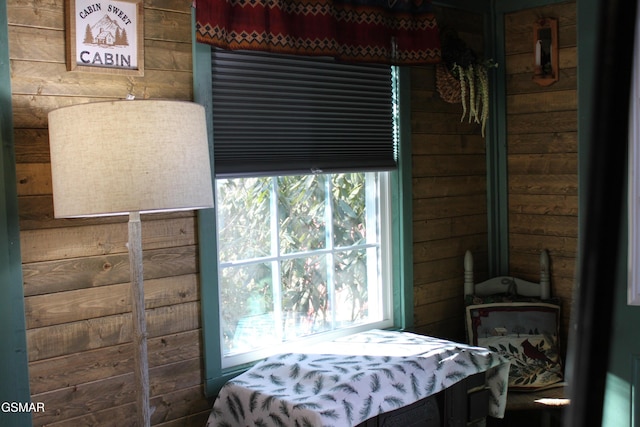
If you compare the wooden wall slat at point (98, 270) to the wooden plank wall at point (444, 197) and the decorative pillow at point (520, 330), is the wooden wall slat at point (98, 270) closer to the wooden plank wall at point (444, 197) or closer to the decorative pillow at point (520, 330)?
the wooden plank wall at point (444, 197)

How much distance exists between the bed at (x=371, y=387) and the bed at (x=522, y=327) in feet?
1.46

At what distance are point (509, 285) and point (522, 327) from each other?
0.92 feet

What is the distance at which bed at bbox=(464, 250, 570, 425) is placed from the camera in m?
3.34

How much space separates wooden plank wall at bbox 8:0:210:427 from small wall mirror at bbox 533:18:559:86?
192 cm

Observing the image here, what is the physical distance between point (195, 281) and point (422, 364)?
0.91 meters

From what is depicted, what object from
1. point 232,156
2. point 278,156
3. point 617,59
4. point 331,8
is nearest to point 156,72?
point 232,156

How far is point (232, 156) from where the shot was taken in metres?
2.71

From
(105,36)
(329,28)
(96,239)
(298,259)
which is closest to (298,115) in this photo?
(329,28)

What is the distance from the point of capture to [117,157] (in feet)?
6.09

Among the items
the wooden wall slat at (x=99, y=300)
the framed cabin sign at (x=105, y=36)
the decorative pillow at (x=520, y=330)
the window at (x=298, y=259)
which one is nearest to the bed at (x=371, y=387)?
the window at (x=298, y=259)

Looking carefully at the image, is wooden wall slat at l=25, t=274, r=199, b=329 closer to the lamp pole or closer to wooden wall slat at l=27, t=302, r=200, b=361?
wooden wall slat at l=27, t=302, r=200, b=361

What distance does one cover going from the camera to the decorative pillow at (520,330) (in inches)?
135

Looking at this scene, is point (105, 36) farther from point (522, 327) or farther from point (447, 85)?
point (522, 327)

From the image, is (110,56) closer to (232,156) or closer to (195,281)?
(232,156)
